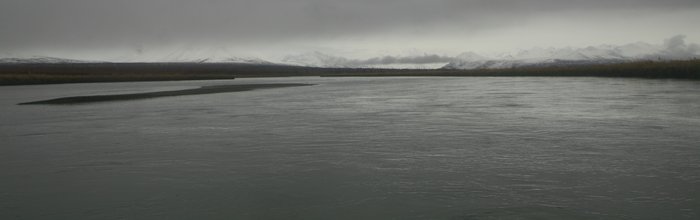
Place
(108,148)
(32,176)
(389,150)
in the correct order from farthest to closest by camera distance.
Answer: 1. (108,148)
2. (389,150)
3. (32,176)

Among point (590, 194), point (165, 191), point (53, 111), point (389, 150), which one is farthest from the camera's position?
point (53, 111)

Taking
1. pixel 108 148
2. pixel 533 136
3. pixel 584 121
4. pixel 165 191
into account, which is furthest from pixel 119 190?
pixel 584 121

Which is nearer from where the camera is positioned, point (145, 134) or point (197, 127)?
point (145, 134)

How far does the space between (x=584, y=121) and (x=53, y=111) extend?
18.9 meters

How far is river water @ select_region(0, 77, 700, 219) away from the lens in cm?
630

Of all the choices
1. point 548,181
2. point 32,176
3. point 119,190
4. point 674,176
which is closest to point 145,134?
point 32,176

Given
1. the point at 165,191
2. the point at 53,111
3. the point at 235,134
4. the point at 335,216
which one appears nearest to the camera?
the point at 335,216

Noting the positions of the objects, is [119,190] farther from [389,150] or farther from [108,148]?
[389,150]

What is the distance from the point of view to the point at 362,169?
8453mm

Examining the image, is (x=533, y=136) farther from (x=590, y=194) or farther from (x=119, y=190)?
(x=119, y=190)

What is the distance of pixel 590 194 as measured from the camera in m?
6.71

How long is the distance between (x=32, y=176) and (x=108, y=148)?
2.76 meters

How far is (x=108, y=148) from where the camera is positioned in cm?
1115

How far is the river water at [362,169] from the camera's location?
630cm
